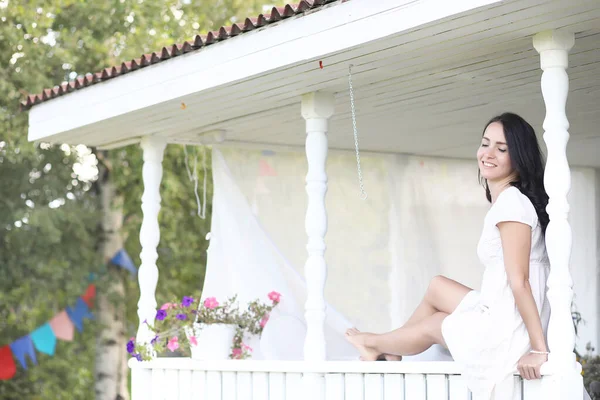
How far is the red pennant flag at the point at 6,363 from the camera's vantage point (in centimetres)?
1172

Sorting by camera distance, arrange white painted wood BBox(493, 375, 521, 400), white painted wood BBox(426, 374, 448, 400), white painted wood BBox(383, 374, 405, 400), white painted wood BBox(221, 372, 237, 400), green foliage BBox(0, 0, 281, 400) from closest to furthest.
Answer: white painted wood BBox(493, 375, 521, 400)
white painted wood BBox(426, 374, 448, 400)
white painted wood BBox(383, 374, 405, 400)
white painted wood BBox(221, 372, 237, 400)
green foliage BBox(0, 0, 281, 400)

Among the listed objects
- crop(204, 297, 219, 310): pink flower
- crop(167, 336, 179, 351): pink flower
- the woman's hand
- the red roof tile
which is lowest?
the woman's hand

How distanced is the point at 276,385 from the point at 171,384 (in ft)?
3.15

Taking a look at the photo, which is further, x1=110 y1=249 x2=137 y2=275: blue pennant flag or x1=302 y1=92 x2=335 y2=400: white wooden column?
x1=110 y1=249 x2=137 y2=275: blue pennant flag

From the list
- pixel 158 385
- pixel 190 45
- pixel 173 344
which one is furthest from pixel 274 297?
pixel 190 45

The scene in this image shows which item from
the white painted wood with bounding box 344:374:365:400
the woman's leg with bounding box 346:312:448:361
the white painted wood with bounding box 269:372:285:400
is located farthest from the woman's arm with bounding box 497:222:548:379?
the white painted wood with bounding box 269:372:285:400

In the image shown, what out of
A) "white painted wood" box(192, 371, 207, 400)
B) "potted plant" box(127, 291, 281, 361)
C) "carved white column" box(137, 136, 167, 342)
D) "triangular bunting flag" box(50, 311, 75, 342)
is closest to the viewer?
"white painted wood" box(192, 371, 207, 400)

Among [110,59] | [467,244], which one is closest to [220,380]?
[467,244]

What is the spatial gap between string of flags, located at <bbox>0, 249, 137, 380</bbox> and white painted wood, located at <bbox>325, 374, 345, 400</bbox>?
6.41 metres

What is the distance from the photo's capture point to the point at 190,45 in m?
5.77

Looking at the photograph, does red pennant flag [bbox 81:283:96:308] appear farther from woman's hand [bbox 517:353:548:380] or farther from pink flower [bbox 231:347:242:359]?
woman's hand [bbox 517:353:548:380]

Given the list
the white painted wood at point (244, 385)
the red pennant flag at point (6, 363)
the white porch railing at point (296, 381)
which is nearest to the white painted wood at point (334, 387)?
the white porch railing at point (296, 381)

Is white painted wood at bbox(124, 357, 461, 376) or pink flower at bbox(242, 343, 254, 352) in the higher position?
pink flower at bbox(242, 343, 254, 352)

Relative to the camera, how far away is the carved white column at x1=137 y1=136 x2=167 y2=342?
6953 millimetres
